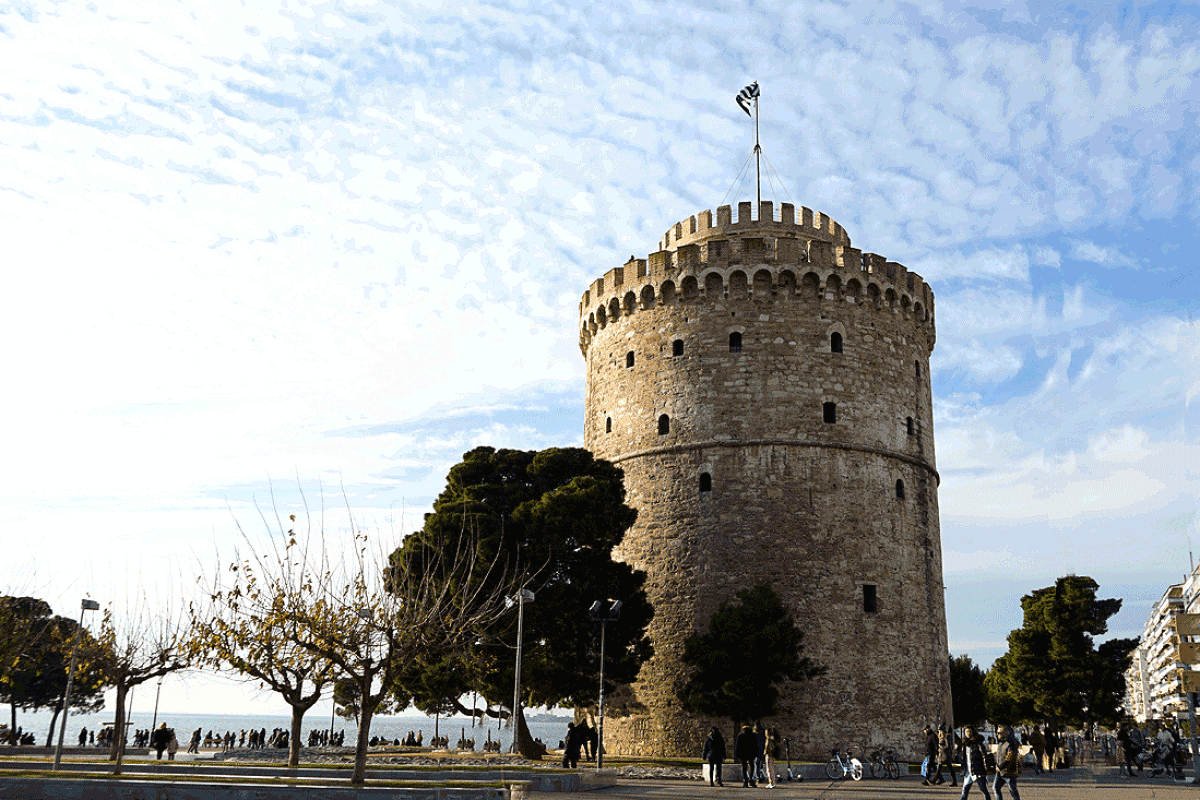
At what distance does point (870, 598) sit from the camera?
26.6 meters

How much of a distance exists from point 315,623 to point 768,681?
12.9 m

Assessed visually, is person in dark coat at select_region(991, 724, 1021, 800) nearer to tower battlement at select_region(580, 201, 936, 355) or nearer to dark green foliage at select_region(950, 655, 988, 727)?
tower battlement at select_region(580, 201, 936, 355)

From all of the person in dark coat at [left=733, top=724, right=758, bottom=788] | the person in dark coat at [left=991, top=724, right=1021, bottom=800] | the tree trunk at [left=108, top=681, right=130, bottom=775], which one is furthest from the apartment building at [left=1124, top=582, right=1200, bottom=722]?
the tree trunk at [left=108, top=681, right=130, bottom=775]

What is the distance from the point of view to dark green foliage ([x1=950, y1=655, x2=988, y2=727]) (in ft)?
165

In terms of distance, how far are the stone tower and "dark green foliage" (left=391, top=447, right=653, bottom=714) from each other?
2929 millimetres

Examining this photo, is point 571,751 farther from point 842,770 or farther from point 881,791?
point 842,770

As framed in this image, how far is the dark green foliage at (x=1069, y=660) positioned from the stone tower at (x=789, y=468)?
10.3 metres

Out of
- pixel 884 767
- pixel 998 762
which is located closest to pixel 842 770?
pixel 884 767

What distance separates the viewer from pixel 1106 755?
98.3 ft

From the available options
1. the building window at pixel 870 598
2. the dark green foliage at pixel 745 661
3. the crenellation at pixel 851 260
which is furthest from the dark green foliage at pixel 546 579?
the crenellation at pixel 851 260

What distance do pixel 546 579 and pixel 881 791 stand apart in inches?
371

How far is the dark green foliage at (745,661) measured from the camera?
23.5 meters

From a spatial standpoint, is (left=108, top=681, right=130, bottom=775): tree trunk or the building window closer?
(left=108, top=681, right=130, bottom=775): tree trunk

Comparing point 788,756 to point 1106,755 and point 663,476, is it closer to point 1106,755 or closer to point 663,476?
point 663,476
